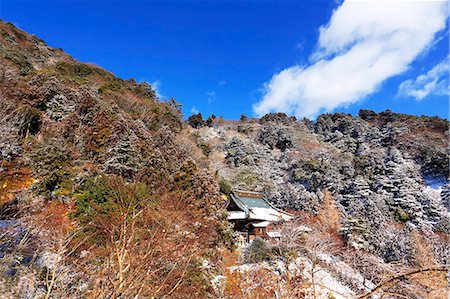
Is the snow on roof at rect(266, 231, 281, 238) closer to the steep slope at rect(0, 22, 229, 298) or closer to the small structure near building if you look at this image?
the small structure near building

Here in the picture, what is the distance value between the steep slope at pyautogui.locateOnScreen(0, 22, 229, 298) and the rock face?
10856mm

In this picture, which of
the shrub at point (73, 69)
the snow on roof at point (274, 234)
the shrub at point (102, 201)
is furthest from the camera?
the shrub at point (73, 69)

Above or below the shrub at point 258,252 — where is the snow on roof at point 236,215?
above

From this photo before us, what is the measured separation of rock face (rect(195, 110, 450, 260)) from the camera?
18.2 m

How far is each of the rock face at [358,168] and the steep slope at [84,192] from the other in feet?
35.6

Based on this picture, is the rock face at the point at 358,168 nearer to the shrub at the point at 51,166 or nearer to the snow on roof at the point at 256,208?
the snow on roof at the point at 256,208

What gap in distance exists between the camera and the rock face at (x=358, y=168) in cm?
1816

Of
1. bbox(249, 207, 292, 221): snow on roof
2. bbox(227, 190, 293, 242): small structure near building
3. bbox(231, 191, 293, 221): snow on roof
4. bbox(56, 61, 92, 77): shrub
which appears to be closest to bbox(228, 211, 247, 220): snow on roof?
bbox(227, 190, 293, 242): small structure near building

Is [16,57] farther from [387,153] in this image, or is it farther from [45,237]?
[387,153]

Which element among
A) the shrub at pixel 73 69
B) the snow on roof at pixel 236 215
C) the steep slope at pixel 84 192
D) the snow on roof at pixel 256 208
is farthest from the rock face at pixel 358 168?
the shrub at pixel 73 69

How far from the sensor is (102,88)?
1817 cm

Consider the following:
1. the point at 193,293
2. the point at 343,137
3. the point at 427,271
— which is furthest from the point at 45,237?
the point at 343,137

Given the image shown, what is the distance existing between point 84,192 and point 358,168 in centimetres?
2363

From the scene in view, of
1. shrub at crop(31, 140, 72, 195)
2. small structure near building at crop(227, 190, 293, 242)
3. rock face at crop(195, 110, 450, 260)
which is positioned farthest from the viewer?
rock face at crop(195, 110, 450, 260)
